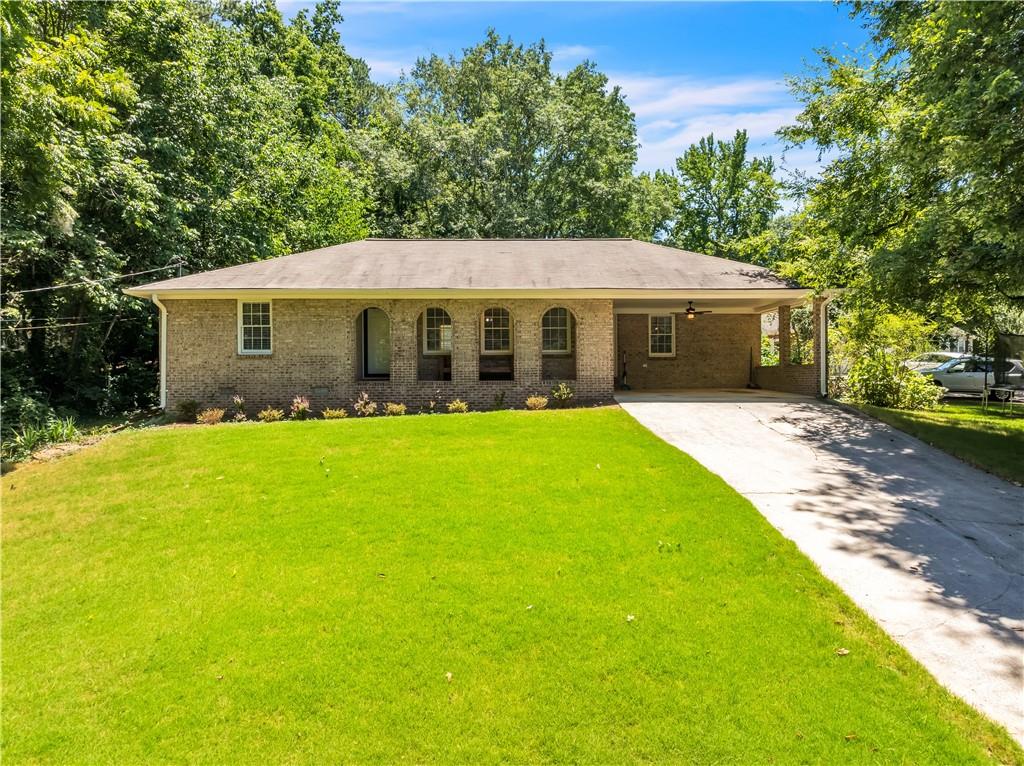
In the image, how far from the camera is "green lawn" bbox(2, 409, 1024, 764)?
3.47 m

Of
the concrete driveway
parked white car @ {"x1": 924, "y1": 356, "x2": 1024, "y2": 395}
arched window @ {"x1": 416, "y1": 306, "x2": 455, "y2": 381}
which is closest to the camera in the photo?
the concrete driveway

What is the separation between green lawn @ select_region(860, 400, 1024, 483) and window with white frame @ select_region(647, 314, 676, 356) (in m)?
5.88

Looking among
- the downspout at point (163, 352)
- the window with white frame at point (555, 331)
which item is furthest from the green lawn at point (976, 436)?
the downspout at point (163, 352)

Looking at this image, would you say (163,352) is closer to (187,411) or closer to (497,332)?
(187,411)

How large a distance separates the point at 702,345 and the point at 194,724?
1681cm

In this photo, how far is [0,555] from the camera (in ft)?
20.6

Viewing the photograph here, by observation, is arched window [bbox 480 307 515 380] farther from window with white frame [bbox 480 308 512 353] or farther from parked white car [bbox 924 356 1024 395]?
parked white car [bbox 924 356 1024 395]

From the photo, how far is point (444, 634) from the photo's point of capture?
14.6 ft

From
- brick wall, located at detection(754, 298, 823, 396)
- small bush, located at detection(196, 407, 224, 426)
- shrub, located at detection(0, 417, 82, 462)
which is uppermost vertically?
brick wall, located at detection(754, 298, 823, 396)

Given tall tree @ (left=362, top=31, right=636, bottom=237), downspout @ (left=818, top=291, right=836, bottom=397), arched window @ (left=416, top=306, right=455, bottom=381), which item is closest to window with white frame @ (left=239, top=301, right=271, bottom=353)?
arched window @ (left=416, top=306, right=455, bottom=381)

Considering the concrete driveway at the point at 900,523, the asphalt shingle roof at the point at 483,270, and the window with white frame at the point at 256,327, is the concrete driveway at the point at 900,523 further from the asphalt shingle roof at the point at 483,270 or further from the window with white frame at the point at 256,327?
the window with white frame at the point at 256,327

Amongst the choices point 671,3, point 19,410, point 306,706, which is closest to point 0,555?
point 306,706

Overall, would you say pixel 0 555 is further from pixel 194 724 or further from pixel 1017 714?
pixel 1017 714

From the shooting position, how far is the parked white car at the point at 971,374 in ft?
67.9
